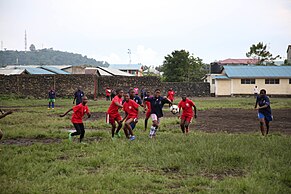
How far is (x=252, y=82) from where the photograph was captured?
48469mm

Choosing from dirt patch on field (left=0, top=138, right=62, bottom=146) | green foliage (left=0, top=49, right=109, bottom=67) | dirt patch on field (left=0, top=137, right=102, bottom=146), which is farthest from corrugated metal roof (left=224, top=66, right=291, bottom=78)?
green foliage (left=0, top=49, right=109, bottom=67)

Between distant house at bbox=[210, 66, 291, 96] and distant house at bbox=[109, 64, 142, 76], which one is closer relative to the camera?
distant house at bbox=[210, 66, 291, 96]

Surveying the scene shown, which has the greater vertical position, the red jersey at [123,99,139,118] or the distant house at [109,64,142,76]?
the distant house at [109,64,142,76]

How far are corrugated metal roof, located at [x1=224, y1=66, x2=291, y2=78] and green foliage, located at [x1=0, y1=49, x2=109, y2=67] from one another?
288ft

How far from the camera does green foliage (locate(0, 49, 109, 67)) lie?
129 meters

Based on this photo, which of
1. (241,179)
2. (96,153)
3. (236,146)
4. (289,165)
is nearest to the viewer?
(241,179)

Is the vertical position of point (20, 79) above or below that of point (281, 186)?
above

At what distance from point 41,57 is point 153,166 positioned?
151 m

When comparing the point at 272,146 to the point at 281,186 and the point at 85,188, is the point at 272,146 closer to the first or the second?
the point at 281,186

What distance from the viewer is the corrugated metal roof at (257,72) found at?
47875 mm

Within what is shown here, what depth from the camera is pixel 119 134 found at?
1311 centimetres

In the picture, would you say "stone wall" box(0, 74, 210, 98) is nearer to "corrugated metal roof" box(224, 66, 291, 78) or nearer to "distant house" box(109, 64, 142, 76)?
"corrugated metal roof" box(224, 66, 291, 78)

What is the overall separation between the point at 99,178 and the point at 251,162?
356 cm

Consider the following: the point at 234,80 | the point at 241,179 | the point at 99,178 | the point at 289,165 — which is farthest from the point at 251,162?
the point at 234,80
